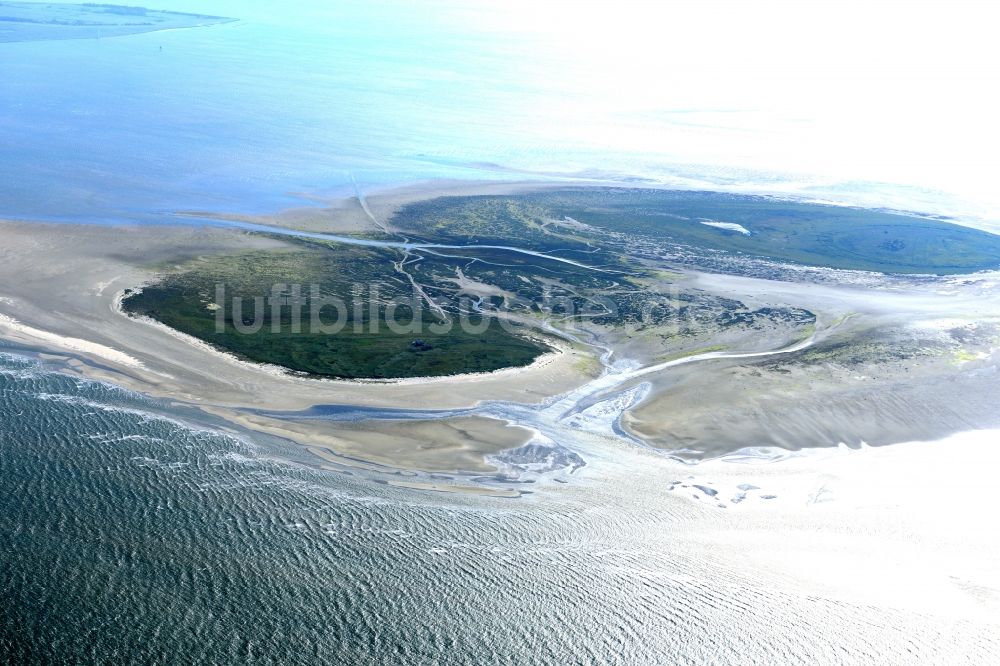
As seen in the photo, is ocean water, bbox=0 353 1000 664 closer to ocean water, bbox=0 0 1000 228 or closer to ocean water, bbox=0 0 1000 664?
ocean water, bbox=0 0 1000 664

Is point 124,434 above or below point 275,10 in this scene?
below

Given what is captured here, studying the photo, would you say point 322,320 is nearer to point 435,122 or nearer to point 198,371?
point 198,371

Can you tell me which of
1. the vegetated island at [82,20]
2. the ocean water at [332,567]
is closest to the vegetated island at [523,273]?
the ocean water at [332,567]

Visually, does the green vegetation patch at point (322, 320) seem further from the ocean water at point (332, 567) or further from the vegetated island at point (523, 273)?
the ocean water at point (332, 567)

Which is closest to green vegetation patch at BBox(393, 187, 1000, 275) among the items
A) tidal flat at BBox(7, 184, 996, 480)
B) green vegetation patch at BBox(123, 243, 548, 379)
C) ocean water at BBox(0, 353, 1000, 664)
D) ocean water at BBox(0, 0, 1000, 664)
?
tidal flat at BBox(7, 184, 996, 480)

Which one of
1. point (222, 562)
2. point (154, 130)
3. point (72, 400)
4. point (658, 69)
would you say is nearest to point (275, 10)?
point (658, 69)

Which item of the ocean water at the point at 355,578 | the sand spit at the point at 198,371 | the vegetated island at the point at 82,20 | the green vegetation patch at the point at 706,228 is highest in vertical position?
the vegetated island at the point at 82,20

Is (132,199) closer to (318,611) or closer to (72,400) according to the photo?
(72,400)

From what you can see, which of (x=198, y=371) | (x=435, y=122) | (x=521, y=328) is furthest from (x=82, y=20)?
(x=198, y=371)
